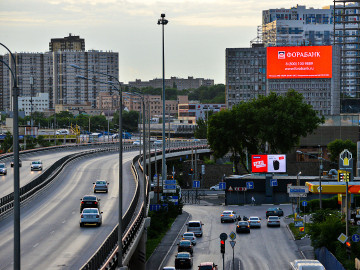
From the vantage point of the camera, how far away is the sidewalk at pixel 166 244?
52.4 m

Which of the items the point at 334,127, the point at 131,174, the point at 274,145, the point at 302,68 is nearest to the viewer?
the point at 131,174

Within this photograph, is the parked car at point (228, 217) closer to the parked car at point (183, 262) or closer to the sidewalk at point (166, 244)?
the sidewalk at point (166, 244)

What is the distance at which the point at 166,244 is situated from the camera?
201 ft

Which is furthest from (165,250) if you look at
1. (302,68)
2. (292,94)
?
(302,68)

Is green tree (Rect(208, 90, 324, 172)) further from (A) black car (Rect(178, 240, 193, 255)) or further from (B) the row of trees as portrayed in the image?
(A) black car (Rect(178, 240, 193, 255))

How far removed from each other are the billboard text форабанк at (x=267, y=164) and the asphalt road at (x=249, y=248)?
16.8m

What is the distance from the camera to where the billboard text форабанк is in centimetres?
9806

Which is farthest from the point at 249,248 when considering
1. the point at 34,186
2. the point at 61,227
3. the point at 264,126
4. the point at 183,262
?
the point at 264,126

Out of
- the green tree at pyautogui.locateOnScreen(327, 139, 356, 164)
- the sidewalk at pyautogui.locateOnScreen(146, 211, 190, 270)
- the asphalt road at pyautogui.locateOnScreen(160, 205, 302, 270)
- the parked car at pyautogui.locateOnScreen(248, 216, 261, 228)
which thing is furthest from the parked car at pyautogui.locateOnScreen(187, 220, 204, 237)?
the green tree at pyautogui.locateOnScreen(327, 139, 356, 164)

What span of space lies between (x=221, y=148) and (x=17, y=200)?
102 m

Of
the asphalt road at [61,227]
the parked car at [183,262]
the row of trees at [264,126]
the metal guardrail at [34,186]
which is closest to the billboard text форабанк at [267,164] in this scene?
the asphalt road at [61,227]

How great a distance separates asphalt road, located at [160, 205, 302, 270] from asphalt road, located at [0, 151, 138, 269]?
22.3 ft

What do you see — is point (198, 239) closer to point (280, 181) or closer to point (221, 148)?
point (280, 181)

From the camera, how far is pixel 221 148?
12519cm
